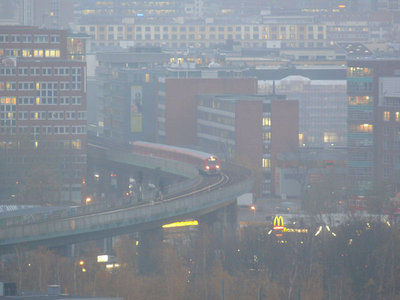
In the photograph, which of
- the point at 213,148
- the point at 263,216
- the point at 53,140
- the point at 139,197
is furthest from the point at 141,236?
the point at 213,148

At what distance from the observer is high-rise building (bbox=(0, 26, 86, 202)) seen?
148 meters

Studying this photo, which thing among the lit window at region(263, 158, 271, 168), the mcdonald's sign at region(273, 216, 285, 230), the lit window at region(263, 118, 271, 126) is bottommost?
the lit window at region(263, 158, 271, 168)

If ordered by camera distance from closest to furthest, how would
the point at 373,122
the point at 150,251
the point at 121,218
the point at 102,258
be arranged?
the point at 102,258
the point at 121,218
the point at 150,251
the point at 373,122

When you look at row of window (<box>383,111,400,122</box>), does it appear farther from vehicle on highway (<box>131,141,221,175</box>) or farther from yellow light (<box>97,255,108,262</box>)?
yellow light (<box>97,255,108,262</box>)

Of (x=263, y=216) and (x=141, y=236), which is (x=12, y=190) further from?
(x=141, y=236)

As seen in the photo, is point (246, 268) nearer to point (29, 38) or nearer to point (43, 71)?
point (43, 71)

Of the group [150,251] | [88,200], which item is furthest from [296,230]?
[88,200]

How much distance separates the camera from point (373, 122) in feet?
465

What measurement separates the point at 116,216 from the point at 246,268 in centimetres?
865

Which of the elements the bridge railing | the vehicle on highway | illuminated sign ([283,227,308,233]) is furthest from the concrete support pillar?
the vehicle on highway

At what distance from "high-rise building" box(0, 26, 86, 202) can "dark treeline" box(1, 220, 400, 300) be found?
125ft

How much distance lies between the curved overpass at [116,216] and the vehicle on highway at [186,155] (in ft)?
11.1

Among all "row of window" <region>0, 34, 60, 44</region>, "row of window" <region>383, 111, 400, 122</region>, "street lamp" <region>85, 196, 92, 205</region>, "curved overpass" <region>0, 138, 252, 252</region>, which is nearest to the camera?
"curved overpass" <region>0, 138, 252, 252</region>

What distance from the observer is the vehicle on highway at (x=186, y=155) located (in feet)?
437
